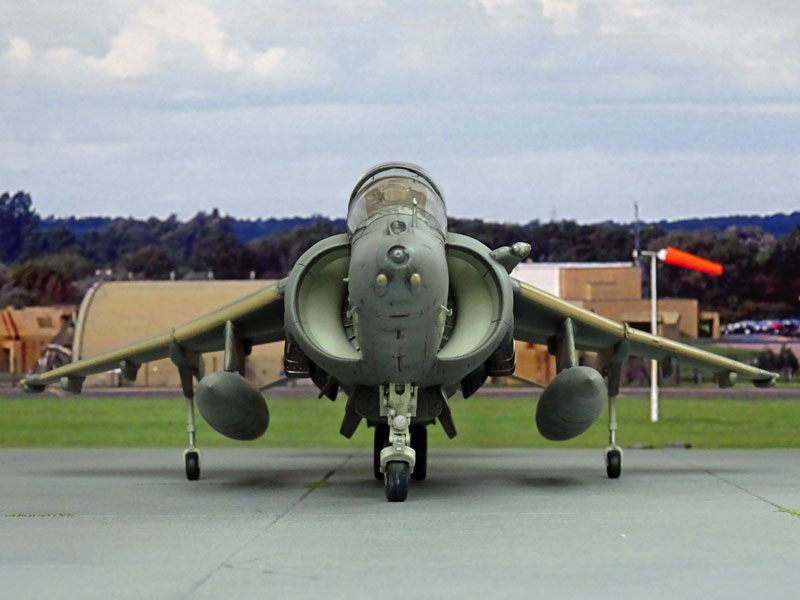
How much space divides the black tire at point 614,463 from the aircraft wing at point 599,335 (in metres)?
1.38

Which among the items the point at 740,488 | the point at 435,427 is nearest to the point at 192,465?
the point at 740,488

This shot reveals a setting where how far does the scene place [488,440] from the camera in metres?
24.5

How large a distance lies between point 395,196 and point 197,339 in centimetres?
409

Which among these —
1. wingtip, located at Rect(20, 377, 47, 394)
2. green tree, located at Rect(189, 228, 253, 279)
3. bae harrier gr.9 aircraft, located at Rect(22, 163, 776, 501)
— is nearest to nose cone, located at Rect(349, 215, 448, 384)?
bae harrier gr.9 aircraft, located at Rect(22, 163, 776, 501)

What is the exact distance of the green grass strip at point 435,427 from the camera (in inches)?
968

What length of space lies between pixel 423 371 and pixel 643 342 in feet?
15.3

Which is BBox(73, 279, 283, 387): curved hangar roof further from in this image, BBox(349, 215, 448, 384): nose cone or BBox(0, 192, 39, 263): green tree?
BBox(349, 215, 448, 384): nose cone

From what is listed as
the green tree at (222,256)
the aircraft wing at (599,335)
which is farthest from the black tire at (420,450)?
the green tree at (222,256)

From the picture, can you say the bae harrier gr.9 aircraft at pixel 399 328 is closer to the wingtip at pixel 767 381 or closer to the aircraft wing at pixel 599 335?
the aircraft wing at pixel 599 335

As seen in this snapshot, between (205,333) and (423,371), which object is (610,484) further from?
(205,333)

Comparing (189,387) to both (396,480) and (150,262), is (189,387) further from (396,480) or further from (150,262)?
(150,262)

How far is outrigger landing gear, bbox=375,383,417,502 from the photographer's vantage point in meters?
12.3

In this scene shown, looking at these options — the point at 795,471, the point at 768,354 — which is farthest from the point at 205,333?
the point at 768,354

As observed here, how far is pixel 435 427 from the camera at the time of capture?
91.8 ft
